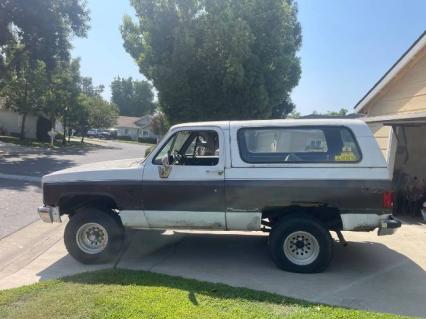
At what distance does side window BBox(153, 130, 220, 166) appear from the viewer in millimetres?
6449

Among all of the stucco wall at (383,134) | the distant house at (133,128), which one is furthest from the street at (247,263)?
the distant house at (133,128)

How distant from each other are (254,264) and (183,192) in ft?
5.02

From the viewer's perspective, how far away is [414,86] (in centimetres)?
1050

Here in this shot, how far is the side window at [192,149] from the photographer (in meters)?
6.45

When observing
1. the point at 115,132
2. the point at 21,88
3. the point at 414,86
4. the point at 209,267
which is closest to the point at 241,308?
the point at 209,267

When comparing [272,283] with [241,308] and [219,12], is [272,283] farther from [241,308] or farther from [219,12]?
[219,12]

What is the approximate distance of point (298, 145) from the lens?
6.18 meters

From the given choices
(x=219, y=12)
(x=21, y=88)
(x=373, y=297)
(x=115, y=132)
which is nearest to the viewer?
(x=373, y=297)

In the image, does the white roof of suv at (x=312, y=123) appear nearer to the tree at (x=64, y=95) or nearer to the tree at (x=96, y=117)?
the tree at (x=64, y=95)

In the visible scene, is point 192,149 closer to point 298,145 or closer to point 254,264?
point 298,145

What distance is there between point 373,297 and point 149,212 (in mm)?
3194

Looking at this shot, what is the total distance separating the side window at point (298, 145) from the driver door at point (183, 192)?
429 mm

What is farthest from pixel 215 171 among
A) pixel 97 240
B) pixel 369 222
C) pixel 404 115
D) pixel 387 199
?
pixel 404 115

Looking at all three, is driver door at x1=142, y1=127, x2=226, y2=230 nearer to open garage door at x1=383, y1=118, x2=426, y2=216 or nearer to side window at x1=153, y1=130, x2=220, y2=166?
side window at x1=153, y1=130, x2=220, y2=166
